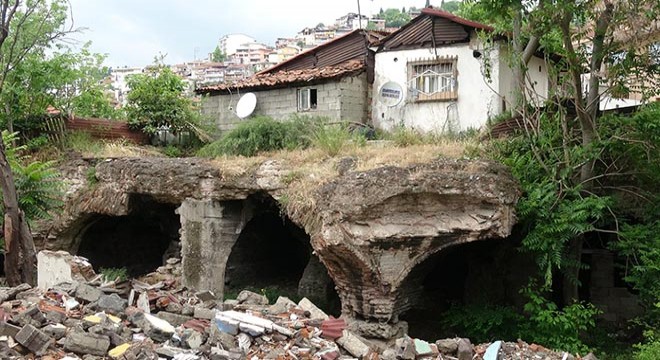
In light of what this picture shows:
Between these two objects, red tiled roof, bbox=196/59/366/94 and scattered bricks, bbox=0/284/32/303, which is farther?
red tiled roof, bbox=196/59/366/94

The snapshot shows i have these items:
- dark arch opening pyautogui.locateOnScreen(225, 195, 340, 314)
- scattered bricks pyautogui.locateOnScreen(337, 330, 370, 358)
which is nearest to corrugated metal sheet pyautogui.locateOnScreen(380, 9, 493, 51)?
dark arch opening pyautogui.locateOnScreen(225, 195, 340, 314)

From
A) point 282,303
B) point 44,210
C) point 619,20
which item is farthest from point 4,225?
point 619,20

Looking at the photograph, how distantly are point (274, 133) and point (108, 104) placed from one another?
38.1ft

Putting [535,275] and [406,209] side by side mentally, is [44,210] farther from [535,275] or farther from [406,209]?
[535,275]

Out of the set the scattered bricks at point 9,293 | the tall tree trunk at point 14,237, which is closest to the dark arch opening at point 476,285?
the scattered bricks at point 9,293

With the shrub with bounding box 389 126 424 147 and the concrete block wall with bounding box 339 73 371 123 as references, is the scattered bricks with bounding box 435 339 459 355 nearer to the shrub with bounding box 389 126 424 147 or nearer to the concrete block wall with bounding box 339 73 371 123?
the shrub with bounding box 389 126 424 147

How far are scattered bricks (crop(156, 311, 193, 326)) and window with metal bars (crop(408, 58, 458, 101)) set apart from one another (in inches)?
349

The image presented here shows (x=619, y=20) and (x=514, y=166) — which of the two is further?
(x=514, y=166)

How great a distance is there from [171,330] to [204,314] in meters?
0.75

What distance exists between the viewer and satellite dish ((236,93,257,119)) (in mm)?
16562

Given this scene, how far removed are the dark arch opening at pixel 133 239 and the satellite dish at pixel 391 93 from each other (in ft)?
20.0

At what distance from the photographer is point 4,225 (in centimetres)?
1107

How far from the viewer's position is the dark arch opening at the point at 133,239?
645 inches

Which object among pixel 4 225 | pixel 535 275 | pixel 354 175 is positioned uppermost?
pixel 354 175
